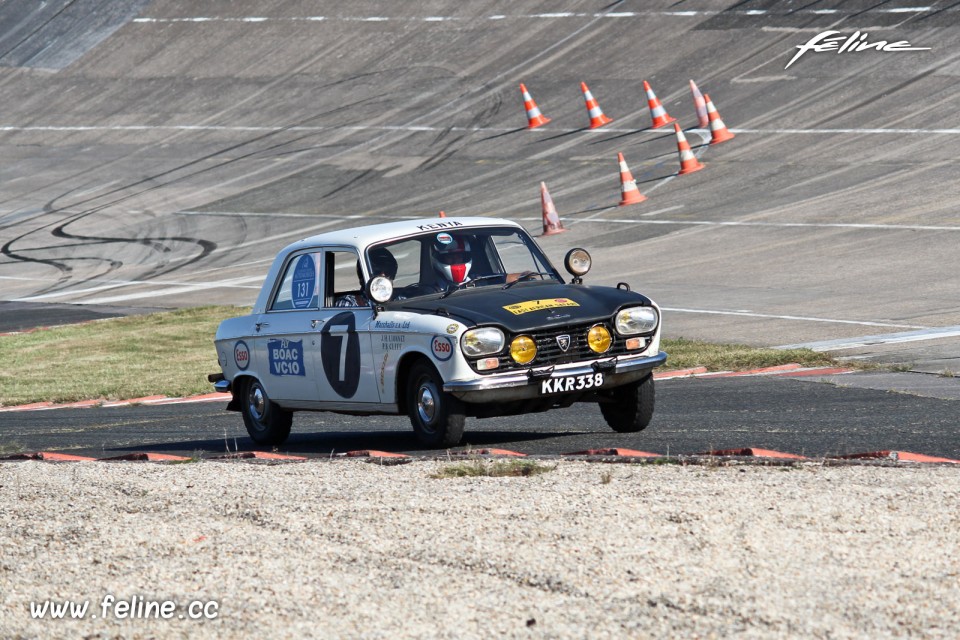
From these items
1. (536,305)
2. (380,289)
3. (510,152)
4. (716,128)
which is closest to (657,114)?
(716,128)

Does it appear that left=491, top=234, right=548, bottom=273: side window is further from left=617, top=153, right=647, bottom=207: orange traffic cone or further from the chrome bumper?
left=617, top=153, right=647, bottom=207: orange traffic cone

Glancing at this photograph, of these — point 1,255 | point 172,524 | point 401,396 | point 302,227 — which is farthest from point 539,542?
point 1,255

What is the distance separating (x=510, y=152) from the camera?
31.7 m

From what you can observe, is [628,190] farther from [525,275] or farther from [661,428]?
[661,428]

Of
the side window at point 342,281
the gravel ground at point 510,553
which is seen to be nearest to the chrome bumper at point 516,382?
the gravel ground at point 510,553

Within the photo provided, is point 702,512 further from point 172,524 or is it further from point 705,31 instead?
point 705,31

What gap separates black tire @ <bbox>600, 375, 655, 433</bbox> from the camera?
10.0 m

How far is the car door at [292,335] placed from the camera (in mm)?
10727

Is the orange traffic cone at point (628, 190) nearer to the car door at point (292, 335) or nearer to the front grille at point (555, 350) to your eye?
the car door at point (292, 335)

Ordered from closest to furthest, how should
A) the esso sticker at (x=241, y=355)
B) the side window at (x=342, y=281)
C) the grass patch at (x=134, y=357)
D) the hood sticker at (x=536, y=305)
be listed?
the hood sticker at (x=536, y=305), the side window at (x=342, y=281), the esso sticker at (x=241, y=355), the grass patch at (x=134, y=357)

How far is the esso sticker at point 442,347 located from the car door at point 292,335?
1.47 metres

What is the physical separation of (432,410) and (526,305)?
95 cm

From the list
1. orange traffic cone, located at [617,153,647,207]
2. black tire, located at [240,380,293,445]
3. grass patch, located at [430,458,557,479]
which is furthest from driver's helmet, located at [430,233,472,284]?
orange traffic cone, located at [617,153,647,207]

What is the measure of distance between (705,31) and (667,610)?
1242 inches
